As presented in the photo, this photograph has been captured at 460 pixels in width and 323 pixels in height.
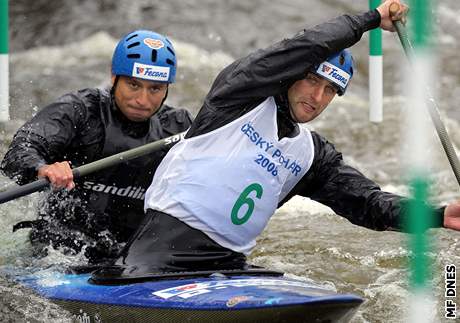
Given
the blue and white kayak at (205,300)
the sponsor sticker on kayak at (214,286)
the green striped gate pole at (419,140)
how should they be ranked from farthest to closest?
the sponsor sticker on kayak at (214,286) < the blue and white kayak at (205,300) < the green striped gate pole at (419,140)

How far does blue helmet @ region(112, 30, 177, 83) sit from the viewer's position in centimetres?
582

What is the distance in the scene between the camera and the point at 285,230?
807 cm

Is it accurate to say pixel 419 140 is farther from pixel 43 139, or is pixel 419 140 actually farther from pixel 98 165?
pixel 43 139

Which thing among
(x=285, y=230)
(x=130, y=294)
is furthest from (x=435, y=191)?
(x=130, y=294)

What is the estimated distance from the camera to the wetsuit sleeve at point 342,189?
541cm

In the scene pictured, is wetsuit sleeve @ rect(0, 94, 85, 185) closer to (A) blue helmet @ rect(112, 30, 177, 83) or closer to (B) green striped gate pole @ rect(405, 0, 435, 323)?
(A) blue helmet @ rect(112, 30, 177, 83)

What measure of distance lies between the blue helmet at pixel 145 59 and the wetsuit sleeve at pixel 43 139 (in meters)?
0.32

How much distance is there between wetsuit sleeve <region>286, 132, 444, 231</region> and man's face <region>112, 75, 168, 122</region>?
0.92m

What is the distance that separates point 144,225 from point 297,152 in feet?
2.62

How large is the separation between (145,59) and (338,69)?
119cm

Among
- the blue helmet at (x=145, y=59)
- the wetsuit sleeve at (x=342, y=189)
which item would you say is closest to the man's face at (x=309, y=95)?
the wetsuit sleeve at (x=342, y=189)

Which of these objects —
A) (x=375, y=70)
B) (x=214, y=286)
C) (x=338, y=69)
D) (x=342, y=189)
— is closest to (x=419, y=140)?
(x=338, y=69)

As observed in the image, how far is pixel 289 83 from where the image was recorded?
508 cm

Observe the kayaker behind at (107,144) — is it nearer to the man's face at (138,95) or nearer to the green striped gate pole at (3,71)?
the man's face at (138,95)
